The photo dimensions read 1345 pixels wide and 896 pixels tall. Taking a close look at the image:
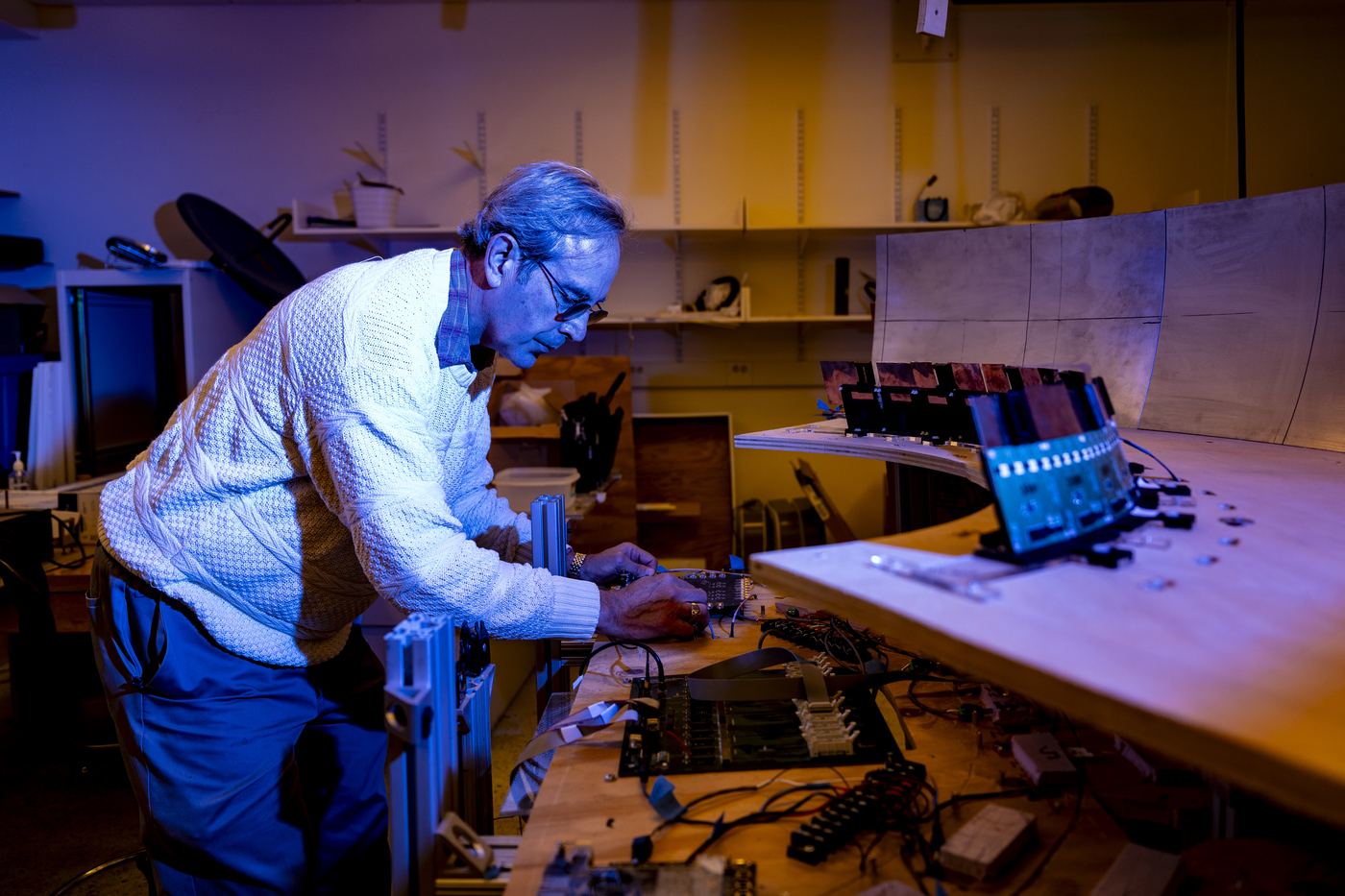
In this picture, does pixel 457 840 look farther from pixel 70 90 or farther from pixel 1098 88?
pixel 70 90

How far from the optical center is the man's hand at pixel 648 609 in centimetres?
125

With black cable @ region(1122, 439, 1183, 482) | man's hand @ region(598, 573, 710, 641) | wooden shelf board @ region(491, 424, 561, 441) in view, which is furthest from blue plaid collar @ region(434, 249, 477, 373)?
wooden shelf board @ region(491, 424, 561, 441)

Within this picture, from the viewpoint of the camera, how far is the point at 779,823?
0.90m

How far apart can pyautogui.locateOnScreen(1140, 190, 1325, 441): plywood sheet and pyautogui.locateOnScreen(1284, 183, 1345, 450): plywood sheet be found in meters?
0.02

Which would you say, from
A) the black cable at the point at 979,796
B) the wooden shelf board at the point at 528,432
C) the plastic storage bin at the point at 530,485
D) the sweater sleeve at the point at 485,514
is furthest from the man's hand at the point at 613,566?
the wooden shelf board at the point at 528,432

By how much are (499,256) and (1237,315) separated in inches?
64.8

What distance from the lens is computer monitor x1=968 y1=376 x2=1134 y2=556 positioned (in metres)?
0.75

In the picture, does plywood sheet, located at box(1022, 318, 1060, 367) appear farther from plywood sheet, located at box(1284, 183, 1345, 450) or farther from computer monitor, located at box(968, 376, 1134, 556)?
computer monitor, located at box(968, 376, 1134, 556)

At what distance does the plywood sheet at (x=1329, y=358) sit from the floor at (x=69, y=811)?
1984mm

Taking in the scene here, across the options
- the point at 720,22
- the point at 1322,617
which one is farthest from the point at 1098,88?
the point at 1322,617

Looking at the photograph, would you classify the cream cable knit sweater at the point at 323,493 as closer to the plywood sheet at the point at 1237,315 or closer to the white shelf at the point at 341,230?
the plywood sheet at the point at 1237,315

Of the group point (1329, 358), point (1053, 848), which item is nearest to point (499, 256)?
point (1053, 848)

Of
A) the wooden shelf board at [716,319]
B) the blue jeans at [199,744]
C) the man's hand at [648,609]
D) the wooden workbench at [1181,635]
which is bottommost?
the blue jeans at [199,744]

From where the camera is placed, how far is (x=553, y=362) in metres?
3.72
